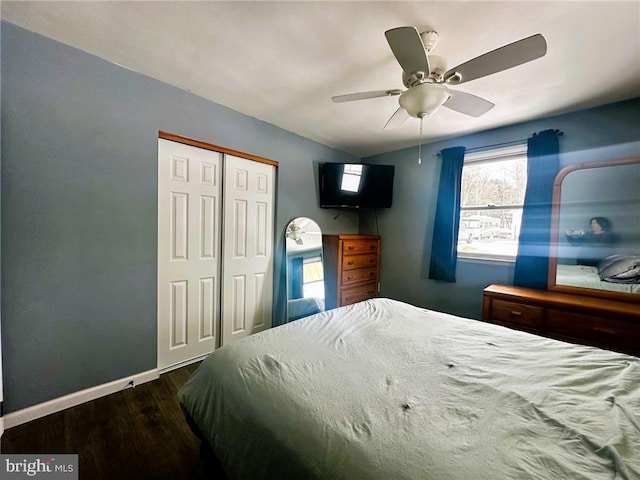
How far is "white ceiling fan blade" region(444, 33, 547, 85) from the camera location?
1.13 m

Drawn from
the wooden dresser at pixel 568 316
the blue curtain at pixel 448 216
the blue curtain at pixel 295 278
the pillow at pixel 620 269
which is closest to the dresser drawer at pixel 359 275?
the blue curtain at pixel 295 278

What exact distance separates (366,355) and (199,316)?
1.84 metres

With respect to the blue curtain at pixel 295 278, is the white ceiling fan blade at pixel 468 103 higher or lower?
higher

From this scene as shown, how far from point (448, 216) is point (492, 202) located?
1.58 ft

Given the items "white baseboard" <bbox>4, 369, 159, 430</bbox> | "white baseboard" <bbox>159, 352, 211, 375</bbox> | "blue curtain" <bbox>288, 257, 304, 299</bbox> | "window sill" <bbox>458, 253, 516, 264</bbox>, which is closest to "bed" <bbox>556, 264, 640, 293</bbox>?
"window sill" <bbox>458, 253, 516, 264</bbox>

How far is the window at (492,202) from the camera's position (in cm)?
273

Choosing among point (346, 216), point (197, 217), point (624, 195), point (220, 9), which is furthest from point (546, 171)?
point (197, 217)

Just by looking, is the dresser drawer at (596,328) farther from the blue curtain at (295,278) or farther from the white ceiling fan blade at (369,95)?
the blue curtain at (295,278)

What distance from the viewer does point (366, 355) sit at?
1261 mm

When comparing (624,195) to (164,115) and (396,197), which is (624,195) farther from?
(164,115)

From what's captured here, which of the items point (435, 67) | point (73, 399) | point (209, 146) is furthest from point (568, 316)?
point (73, 399)

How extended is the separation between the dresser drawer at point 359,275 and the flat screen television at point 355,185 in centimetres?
89

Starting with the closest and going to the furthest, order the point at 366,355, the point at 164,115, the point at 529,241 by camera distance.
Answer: the point at 366,355 < the point at 164,115 < the point at 529,241

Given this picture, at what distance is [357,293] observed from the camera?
3.39 metres
